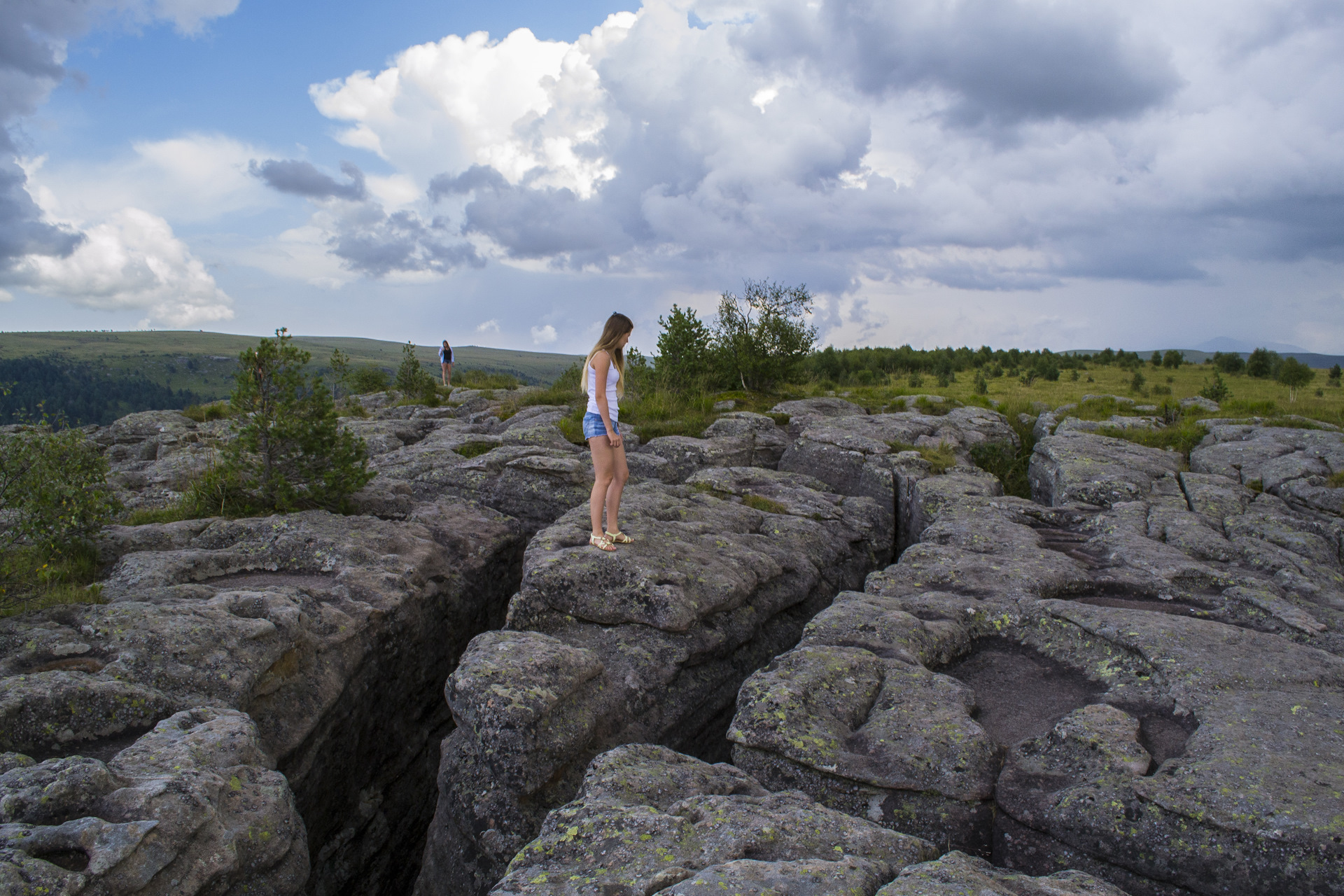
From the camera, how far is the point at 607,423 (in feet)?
30.0

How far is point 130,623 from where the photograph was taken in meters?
7.30

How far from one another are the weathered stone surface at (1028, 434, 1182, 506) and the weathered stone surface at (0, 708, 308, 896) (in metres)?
13.7

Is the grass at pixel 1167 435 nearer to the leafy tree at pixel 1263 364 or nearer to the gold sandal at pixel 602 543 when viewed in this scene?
the gold sandal at pixel 602 543

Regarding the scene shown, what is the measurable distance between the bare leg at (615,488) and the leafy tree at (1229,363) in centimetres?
5652

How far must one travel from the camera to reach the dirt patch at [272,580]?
9141 millimetres

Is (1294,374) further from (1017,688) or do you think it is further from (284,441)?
(284,441)

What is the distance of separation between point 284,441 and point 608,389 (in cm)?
637

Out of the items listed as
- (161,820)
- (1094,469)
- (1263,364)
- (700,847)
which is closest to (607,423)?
(700,847)

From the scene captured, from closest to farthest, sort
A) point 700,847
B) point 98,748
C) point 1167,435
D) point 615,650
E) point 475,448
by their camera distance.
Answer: point 700,847 < point 98,748 < point 615,650 < point 475,448 < point 1167,435

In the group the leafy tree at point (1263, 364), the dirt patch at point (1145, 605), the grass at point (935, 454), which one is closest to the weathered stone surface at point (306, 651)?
the dirt patch at point (1145, 605)

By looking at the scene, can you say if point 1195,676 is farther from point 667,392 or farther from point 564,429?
point 667,392

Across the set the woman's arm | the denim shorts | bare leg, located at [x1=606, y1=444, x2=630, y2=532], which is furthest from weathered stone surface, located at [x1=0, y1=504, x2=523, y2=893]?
the woman's arm

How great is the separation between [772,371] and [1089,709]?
21.9 meters

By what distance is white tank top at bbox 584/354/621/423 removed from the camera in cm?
909
